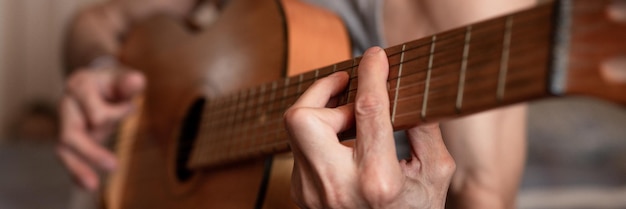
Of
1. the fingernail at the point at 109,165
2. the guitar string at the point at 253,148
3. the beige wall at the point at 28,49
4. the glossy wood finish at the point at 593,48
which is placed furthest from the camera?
the beige wall at the point at 28,49

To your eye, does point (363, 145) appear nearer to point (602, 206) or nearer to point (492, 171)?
point (492, 171)

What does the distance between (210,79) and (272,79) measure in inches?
6.0

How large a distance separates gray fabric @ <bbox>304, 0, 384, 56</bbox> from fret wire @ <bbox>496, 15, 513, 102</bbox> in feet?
1.00

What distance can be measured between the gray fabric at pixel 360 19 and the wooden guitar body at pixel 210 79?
0.01 metres

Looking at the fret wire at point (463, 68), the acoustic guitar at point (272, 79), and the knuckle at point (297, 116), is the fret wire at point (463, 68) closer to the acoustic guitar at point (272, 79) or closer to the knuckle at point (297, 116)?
the acoustic guitar at point (272, 79)

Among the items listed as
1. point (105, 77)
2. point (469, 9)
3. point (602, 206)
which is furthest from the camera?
point (602, 206)

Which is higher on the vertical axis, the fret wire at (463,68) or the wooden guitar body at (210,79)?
the fret wire at (463,68)

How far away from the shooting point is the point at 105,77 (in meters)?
1.15

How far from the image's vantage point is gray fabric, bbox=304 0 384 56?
810mm

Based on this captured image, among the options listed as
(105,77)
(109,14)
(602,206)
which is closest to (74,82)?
(105,77)

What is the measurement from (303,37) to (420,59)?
0.93 feet

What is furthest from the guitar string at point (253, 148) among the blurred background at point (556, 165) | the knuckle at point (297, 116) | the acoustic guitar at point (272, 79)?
the blurred background at point (556, 165)

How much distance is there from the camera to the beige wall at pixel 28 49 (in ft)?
8.47

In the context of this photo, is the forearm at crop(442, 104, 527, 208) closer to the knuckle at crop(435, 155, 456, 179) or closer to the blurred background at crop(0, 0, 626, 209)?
the knuckle at crop(435, 155, 456, 179)
